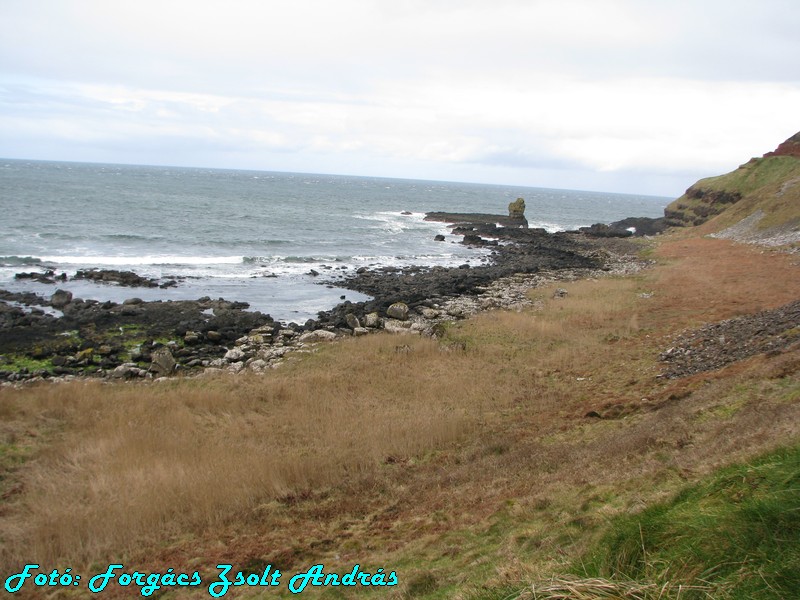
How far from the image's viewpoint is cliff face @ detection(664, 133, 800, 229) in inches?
1757

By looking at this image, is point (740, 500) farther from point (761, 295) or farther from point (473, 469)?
point (761, 295)

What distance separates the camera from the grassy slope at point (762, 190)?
43344mm

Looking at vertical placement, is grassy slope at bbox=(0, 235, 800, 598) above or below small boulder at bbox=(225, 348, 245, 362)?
above

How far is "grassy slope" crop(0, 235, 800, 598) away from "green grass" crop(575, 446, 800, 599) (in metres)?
0.38

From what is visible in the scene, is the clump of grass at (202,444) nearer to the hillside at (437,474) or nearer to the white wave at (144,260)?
the hillside at (437,474)

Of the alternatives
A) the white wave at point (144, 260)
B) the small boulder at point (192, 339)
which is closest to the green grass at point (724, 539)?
the small boulder at point (192, 339)

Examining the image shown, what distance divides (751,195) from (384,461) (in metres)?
55.5

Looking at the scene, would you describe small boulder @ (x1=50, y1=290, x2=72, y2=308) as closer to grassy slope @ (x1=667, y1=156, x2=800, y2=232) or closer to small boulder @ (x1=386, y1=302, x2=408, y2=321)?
small boulder @ (x1=386, y1=302, x2=408, y2=321)

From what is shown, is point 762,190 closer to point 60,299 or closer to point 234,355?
point 234,355

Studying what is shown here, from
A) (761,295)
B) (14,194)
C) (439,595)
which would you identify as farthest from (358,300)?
(14,194)

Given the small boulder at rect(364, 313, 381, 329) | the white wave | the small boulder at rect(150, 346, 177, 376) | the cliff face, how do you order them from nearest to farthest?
the small boulder at rect(150, 346, 177, 376)
the small boulder at rect(364, 313, 381, 329)
the white wave
the cliff face

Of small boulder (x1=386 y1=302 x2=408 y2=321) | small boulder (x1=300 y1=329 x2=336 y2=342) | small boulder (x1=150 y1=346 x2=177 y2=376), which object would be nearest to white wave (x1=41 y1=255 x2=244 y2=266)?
small boulder (x1=386 y1=302 x2=408 y2=321)

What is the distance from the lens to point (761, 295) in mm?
21609

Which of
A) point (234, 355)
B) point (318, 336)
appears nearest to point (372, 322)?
point (318, 336)
